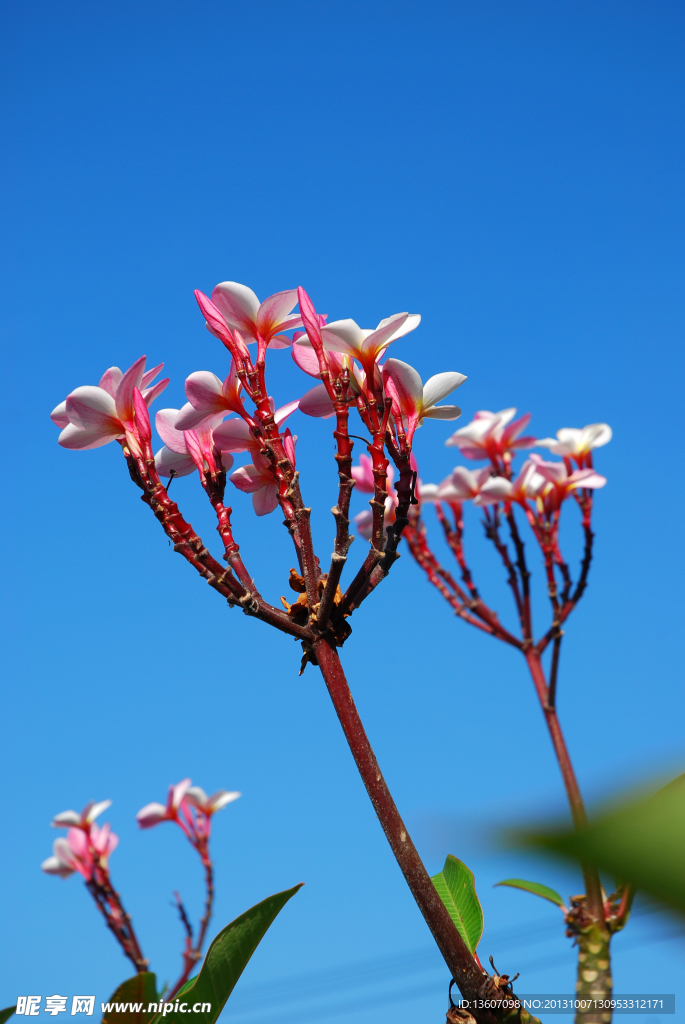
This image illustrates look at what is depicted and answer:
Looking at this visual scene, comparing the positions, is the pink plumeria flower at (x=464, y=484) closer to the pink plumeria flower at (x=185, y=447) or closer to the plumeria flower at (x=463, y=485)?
the plumeria flower at (x=463, y=485)

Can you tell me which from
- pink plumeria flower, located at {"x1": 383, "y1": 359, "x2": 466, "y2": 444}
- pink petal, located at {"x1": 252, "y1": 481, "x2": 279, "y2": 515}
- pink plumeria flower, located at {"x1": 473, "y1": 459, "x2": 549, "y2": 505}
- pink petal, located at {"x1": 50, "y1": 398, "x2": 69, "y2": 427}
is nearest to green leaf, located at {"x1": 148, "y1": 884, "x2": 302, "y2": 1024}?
pink petal, located at {"x1": 252, "y1": 481, "x2": 279, "y2": 515}

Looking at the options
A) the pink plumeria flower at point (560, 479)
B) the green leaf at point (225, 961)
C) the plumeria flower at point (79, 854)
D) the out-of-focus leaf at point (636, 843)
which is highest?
the pink plumeria flower at point (560, 479)

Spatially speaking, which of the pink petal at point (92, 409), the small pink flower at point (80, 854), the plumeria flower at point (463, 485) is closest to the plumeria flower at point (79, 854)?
the small pink flower at point (80, 854)

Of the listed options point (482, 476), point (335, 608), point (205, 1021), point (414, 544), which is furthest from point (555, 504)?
point (205, 1021)

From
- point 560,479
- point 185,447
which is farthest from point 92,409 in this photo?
point 560,479

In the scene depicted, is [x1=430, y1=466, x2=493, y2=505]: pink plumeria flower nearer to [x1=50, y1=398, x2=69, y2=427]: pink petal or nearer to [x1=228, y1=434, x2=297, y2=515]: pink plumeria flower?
[x1=228, y1=434, x2=297, y2=515]: pink plumeria flower
